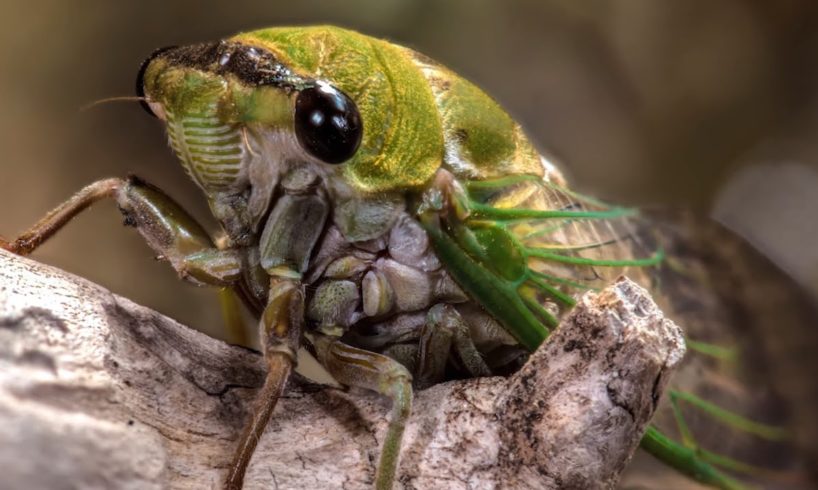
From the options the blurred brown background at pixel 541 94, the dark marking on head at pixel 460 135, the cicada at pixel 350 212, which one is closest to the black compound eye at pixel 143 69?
the cicada at pixel 350 212

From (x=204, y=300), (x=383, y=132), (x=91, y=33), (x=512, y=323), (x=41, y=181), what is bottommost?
(x=204, y=300)

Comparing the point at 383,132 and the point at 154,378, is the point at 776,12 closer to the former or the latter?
the point at 383,132

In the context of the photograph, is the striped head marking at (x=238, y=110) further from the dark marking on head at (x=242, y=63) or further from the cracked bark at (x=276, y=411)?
the cracked bark at (x=276, y=411)

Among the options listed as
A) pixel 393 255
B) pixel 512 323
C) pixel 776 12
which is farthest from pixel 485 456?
pixel 776 12

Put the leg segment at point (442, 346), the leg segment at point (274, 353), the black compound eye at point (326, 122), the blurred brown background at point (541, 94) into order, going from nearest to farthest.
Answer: the leg segment at point (274, 353), the black compound eye at point (326, 122), the leg segment at point (442, 346), the blurred brown background at point (541, 94)

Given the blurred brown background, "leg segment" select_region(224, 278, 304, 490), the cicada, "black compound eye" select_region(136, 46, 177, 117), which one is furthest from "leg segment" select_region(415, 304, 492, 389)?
the blurred brown background

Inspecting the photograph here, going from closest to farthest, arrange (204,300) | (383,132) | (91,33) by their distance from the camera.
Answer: (383,132) → (91,33) → (204,300)
